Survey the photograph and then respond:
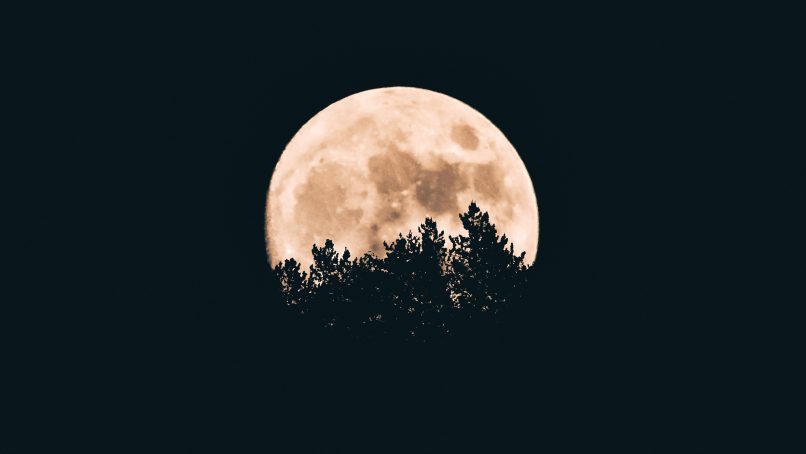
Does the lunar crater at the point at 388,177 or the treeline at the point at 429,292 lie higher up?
the lunar crater at the point at 388,177

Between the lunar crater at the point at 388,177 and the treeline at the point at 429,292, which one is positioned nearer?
the treeline at the point at 429,292

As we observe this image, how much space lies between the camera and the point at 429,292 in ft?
26.4

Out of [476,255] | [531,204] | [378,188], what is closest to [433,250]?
[476,255]

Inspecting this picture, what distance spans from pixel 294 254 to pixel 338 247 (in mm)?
1064

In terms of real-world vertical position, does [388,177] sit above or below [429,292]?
above

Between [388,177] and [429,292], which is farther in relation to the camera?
[388,177]

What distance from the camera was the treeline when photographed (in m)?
8.03

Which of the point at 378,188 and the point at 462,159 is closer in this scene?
the point at 378,188

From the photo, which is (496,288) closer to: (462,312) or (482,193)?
(462,312)

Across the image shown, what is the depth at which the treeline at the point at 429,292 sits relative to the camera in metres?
8.03

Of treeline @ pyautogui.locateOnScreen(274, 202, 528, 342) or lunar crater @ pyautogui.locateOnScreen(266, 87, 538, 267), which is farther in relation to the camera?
Result: lunar crater @ pyautogui.locateOnScreen(266, 87, 538, 267)

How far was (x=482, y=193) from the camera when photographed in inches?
414

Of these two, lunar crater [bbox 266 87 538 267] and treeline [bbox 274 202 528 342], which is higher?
lunar crater [bbox 266 87 538 267]

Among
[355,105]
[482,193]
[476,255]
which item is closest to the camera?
[476,255]
